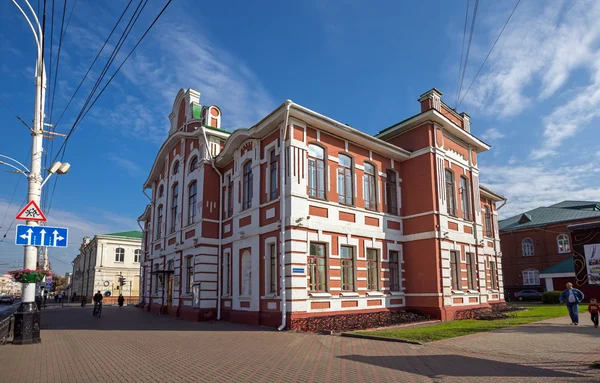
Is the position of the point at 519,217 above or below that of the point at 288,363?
above

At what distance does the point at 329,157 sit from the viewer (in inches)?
713

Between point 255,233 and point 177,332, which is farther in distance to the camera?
point 255,233

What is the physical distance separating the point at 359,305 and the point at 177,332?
7.23m

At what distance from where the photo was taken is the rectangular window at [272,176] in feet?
58.2

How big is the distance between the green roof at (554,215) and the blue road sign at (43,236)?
4413 centimetres

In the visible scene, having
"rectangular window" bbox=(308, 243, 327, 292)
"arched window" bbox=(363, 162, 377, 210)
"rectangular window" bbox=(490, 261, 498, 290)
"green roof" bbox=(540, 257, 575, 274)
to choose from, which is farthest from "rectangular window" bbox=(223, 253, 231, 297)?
"green roof" bbox=(540, 257, 575, 274)

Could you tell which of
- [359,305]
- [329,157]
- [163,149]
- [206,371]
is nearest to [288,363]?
[206,371]

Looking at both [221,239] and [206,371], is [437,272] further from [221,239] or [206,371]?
[206,371]

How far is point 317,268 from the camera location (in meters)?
16.9

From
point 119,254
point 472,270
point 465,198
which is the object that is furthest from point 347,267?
point 119,254

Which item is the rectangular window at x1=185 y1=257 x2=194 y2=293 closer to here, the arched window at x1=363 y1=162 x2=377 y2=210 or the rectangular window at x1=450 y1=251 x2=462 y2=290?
the arched window at x1=363 y1=162 x2=377 y2=210

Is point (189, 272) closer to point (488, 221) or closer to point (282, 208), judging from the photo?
point (282, 208)

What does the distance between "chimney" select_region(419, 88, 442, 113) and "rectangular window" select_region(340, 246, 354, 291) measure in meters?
8.11

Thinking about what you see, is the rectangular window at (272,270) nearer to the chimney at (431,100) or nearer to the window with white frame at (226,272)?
the window with white frame at (226,272)
